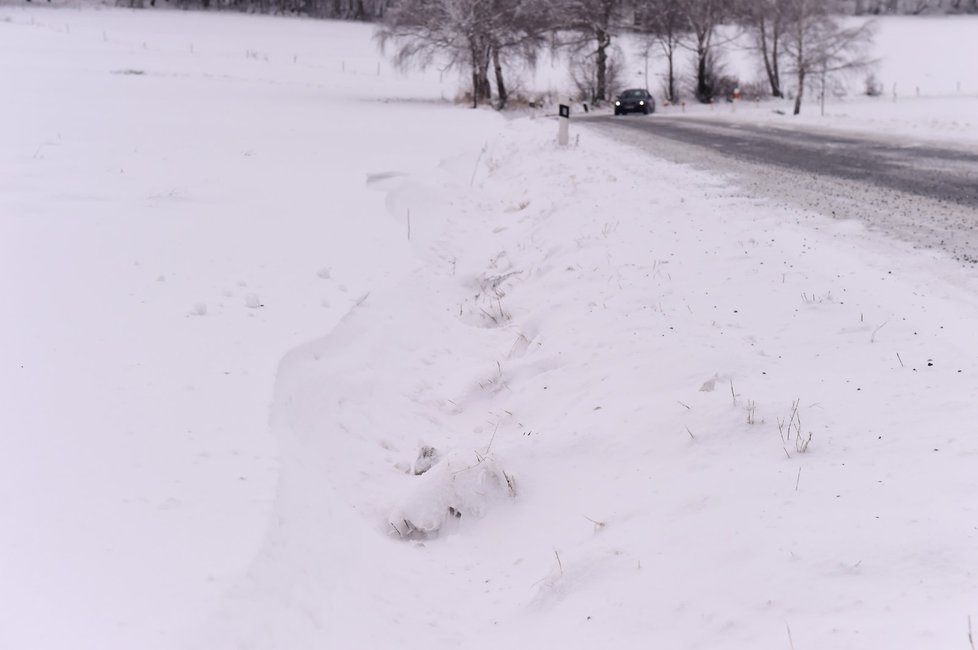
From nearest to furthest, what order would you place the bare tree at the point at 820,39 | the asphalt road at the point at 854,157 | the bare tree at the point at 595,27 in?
the asphalt road at the point at 854,157, the bare tree at the point at 820,39, the bare tree at the point at 595,27

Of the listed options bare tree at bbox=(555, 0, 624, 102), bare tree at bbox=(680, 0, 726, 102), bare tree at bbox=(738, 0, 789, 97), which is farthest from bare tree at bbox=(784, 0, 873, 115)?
bare tree at bbox=(555, 0, 624, 102)

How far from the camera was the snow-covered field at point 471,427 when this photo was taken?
3191 millimetres

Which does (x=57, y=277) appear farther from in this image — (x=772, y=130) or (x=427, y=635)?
(x=772, y=130)

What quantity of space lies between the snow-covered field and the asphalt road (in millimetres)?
2557

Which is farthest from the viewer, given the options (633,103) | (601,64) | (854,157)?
(601,64)

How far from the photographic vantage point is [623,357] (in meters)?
5.84

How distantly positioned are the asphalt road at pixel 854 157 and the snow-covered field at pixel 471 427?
256 centimetres

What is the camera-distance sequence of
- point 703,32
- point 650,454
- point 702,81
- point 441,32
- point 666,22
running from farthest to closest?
point 666,22 < point 703,32 < point 702,81 < point 441,32 < point 650,454

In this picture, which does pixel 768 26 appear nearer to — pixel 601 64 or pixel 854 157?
pixel 601 64

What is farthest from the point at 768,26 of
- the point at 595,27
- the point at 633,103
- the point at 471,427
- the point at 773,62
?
the point at 471,427

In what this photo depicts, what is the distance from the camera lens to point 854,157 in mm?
14523

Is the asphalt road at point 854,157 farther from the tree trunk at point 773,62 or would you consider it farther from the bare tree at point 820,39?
the tree trunk at point 773,62

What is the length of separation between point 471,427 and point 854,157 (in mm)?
11406

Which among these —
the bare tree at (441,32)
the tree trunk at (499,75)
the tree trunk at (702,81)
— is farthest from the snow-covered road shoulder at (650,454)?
the tree trunk at (702,81)
